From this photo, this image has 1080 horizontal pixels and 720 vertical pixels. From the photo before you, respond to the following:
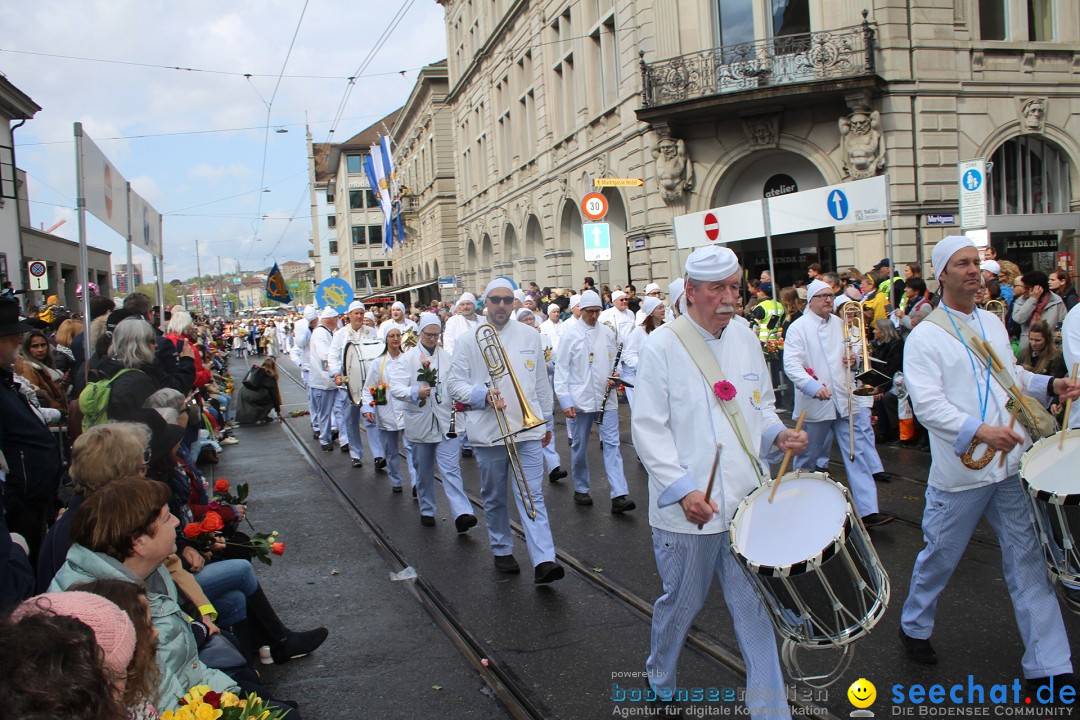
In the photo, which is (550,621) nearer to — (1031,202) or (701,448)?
(701,448)

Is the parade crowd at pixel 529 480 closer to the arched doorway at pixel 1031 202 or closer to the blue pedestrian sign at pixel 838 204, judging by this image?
the blue pedestrian sign at pixel 838 204

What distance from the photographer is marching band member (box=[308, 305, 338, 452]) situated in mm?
13414

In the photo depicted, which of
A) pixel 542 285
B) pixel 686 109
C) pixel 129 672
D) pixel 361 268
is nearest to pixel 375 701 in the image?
pixel 129 672

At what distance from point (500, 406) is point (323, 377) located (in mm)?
7446

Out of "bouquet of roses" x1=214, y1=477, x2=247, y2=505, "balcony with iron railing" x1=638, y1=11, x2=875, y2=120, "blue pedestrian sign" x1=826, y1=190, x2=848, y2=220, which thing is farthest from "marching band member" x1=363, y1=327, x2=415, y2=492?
"balcony with iron railing" x1=638, y1=11, x2=875, y2=120

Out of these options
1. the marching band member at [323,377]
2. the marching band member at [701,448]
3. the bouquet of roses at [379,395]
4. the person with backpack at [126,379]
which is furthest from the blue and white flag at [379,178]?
the marching band member at [701,448]

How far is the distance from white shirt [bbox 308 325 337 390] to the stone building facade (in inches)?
234

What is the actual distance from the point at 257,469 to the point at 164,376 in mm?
5431

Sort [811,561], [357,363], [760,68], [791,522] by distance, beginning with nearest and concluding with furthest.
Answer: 1. [811,561]
2. [791,522]
3. [357,363]
4. [760,68]

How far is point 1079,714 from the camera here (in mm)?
4027

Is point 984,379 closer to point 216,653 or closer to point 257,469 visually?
point 216,653

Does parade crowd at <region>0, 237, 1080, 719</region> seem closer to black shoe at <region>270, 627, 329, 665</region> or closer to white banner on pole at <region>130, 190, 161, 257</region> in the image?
black shoe at <region>270, 627, 329, 665</region>

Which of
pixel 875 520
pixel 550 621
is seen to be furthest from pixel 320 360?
pixel 875 520

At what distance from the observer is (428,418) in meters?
8.64
